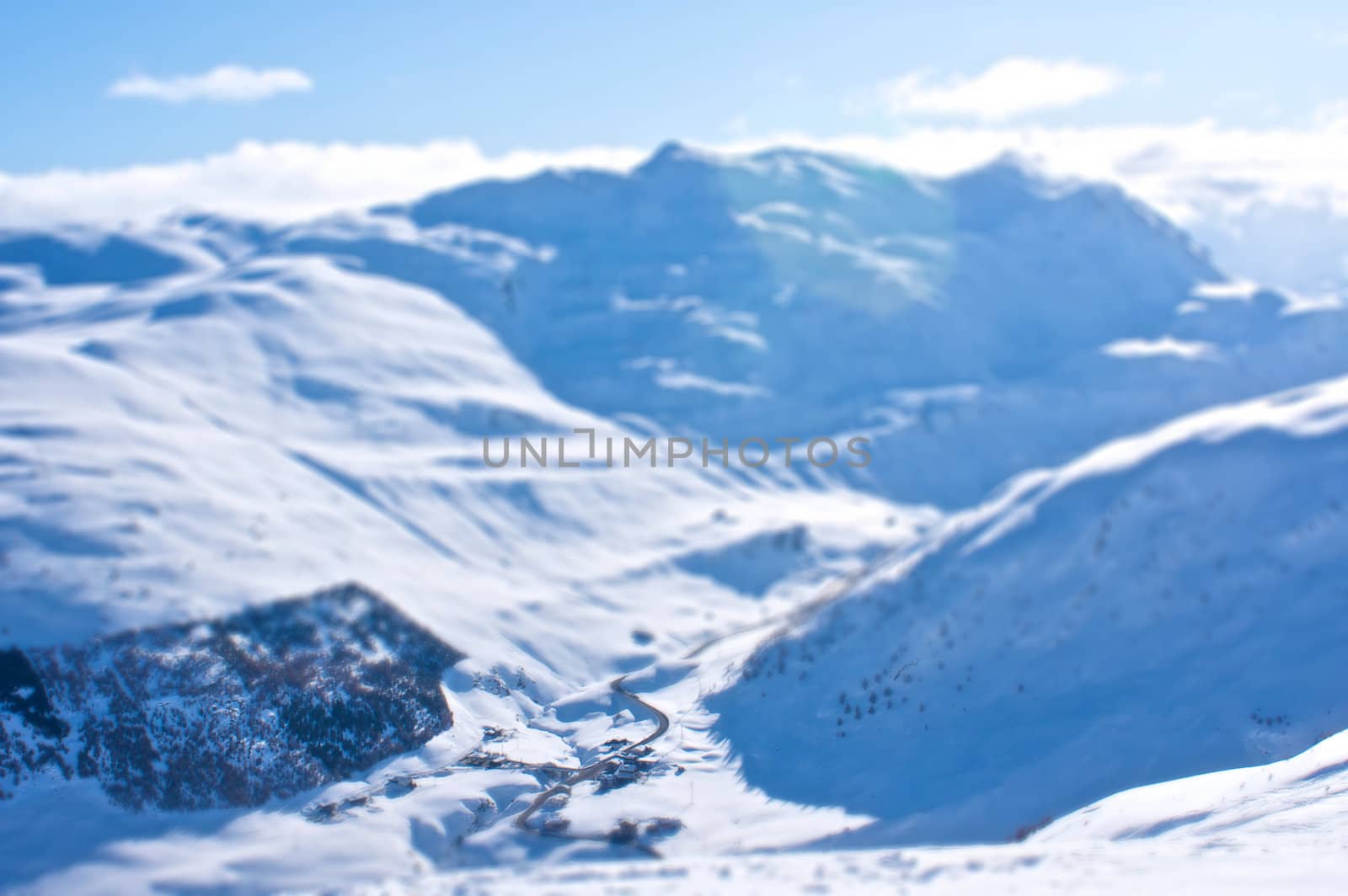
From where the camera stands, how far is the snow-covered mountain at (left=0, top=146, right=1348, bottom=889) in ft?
121

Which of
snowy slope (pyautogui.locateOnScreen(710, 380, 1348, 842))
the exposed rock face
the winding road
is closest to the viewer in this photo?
the winding road

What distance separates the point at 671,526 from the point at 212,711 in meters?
56.3

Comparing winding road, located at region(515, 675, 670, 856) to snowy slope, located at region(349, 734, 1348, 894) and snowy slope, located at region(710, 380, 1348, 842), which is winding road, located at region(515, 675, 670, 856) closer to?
snowy slope, located at region(710, 380, 1348, 842)

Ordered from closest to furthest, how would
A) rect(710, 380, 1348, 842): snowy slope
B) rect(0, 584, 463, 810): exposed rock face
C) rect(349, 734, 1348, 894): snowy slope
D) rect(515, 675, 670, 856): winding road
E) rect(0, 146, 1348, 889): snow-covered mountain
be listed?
1. rect(349, 734, 1348, 894): snowy slope
2. rect(515, 675, 670, 856): winding road
3. rect(710, 380, 1348, 842): snowy slope
4. rect(0, 146, 1348, 889): snow-covered mountain
5. rect(0, 584, 463, 810): exposed rock face

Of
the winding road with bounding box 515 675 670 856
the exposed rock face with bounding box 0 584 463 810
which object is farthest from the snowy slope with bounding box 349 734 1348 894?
the exposed rock face with bounding box 0 584 463 810

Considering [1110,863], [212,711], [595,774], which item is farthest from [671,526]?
[1110,863]

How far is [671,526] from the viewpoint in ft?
309

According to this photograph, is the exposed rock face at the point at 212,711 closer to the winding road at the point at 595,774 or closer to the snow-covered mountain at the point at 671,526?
the snow-covered mountain at the point at 671,526

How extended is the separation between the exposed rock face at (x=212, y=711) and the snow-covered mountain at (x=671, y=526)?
0.86ft

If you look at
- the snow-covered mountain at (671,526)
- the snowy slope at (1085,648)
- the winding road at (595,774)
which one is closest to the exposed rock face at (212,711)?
the snow-covered mountain at (671,526)

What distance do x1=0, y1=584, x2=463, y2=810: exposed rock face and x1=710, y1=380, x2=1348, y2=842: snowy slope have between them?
13111 millimetres

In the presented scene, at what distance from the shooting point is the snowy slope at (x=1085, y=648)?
120 ft

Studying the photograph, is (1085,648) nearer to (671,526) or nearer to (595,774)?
(595,774)

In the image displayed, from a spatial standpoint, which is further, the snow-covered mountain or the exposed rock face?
the exposed rock face
